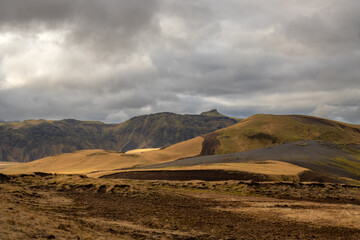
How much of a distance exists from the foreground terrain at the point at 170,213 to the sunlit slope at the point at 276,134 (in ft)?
240

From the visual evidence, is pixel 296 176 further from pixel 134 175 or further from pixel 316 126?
pixel 316 126

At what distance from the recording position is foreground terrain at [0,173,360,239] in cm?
1282

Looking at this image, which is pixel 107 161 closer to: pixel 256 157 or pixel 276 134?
pixel 256 157

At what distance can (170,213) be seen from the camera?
20156mm

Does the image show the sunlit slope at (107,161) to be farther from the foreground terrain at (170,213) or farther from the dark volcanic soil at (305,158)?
the foreground terrain at (170,213)

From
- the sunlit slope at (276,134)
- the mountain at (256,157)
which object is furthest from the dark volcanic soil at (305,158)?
the sunlit slope at (276,134)

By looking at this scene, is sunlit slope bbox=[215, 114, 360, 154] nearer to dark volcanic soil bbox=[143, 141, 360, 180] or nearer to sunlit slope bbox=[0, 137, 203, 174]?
sunlit slope bbox=[0, 137, 203, 174]

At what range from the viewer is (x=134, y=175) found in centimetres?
4828

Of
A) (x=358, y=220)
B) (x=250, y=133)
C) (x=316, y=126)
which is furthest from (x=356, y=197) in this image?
A: (x=316, y=126)

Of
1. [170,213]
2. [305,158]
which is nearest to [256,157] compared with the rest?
[305,158]

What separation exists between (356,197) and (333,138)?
96.1 meters

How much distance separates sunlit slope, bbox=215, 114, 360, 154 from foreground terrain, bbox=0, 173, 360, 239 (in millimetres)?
73235

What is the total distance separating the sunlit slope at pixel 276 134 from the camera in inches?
4286

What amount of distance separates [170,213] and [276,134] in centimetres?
10536
